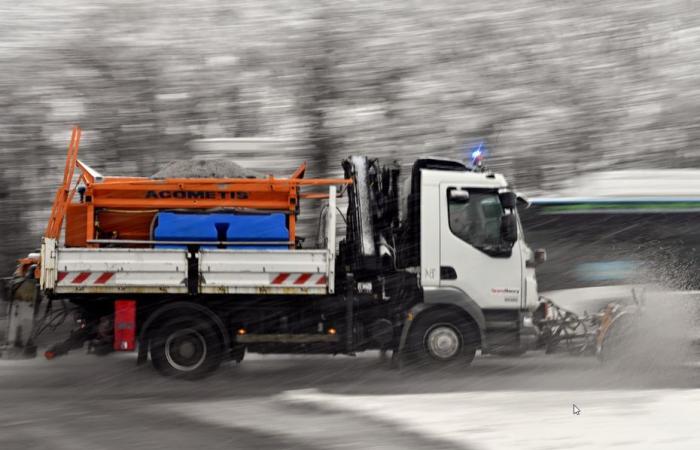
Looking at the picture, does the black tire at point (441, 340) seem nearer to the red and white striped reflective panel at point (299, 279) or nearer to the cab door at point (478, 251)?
the cab door at point (478, 251)

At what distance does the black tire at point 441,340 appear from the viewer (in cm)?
891

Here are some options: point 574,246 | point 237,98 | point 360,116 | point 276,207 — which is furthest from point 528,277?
point 237,98

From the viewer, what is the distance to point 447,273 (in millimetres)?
9008

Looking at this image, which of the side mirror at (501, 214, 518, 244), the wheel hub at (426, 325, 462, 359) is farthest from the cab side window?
the wheel hub at (426, 325, 462, 359)

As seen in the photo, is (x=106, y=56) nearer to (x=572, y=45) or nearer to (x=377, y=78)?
(x=377, y=78)

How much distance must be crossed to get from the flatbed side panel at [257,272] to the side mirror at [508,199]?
208 cm

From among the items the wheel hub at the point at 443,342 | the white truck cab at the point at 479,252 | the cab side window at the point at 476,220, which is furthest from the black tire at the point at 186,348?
the cab side window at the point at 476,220

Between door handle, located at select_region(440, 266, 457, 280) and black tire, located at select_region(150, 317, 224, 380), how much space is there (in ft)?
8.18

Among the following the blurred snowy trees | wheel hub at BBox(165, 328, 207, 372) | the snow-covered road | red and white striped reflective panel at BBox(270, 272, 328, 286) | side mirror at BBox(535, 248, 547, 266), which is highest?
the blurred snowy trees

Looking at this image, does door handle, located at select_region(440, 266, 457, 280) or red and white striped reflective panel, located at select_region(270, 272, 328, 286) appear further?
door handle, located at select_region(440, 266, 457, 280)

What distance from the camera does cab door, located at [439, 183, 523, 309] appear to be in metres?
9.00

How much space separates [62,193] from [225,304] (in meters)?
2.07

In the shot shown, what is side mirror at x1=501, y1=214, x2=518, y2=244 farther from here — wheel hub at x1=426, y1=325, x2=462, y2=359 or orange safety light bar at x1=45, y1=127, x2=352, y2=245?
orange safety light bar at x1=45, y1=127, x2=352, y2=245

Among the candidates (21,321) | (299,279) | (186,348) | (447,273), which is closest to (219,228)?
(299,279)
